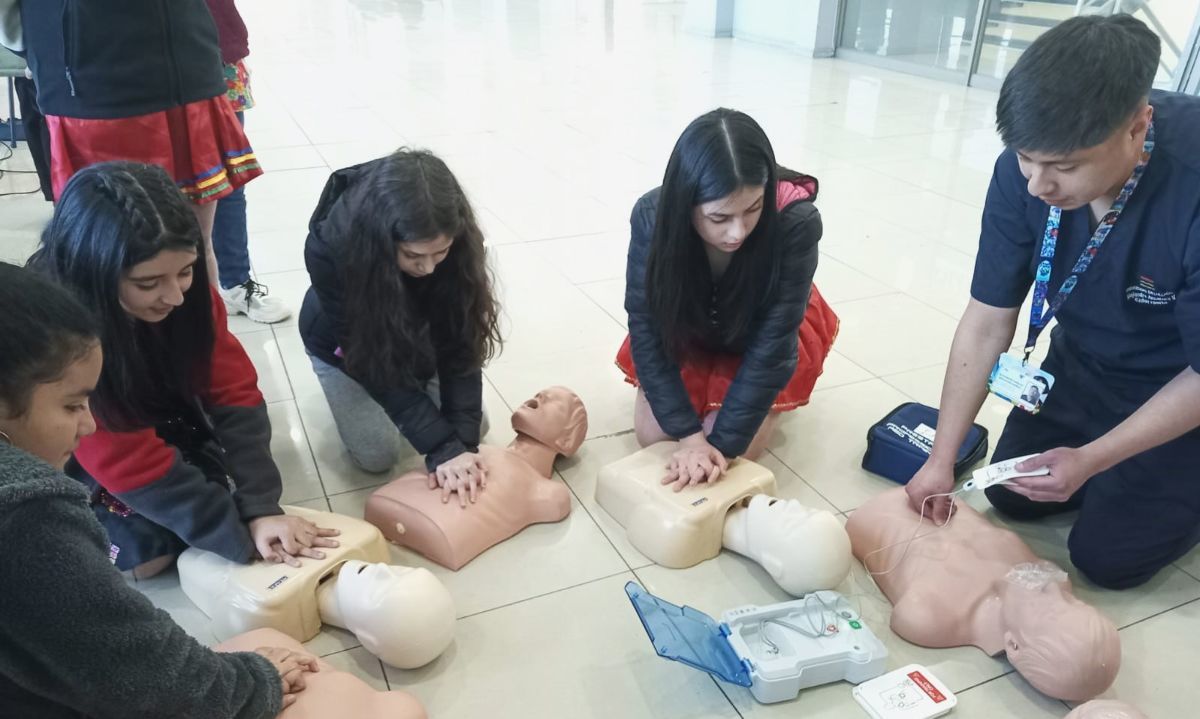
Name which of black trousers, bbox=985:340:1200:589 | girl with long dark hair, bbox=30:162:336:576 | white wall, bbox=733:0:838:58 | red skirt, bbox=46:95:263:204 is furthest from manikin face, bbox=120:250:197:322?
white wall, bbox=733:0:838:58

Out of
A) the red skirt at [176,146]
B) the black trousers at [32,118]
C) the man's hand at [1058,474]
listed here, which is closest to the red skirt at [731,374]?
the man's hand at [1058,474]

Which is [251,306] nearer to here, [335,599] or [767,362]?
[335,599]

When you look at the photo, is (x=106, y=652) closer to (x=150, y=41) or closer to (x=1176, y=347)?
(x=150, y=41)

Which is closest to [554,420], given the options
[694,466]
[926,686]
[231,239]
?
[694,466]

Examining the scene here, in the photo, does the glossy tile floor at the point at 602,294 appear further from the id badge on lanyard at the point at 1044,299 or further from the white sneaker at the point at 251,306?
the id badge on lanyard at the point at 1044,299

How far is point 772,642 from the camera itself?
127cm

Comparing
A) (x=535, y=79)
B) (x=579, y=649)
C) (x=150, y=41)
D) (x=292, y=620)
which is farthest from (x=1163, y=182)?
(x=535, y=79)

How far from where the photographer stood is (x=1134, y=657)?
1.32m

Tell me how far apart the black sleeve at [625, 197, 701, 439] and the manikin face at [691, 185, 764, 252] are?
0.20 meters

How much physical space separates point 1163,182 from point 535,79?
505 cm

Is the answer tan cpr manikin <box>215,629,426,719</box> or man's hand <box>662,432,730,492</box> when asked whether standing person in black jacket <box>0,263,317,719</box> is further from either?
man's hand <box>662,432,730,492</box>

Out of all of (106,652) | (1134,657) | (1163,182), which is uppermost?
(1163,182)

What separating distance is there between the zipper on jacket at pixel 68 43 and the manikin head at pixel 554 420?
105 centimetres

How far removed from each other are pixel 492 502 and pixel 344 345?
401mm
